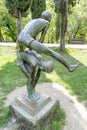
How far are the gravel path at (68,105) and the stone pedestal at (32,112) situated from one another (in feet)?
0.83

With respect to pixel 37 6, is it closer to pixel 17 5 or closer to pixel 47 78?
pixel 17 5

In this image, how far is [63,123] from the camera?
14.3 ft

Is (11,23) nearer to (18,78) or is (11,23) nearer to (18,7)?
(18,7)

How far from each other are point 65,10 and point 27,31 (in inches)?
226

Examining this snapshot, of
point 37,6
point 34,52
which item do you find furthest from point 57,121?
point 37,6

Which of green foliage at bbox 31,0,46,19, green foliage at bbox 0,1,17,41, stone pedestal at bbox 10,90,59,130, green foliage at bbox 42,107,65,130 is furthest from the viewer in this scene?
green foliage at bbox 0,1,17,41

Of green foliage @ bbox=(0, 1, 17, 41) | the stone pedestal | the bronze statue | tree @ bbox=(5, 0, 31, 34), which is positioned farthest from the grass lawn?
green foliage @ bbox=(0, 1, 17, 41)

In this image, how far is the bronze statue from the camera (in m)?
3.63

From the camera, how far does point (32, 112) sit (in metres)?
4.12

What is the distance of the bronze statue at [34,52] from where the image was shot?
143 inches

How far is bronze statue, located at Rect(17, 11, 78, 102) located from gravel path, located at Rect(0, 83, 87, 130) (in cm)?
110

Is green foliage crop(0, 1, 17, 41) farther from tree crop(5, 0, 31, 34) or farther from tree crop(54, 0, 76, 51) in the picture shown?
tree crop(54, 0, 76, 51)

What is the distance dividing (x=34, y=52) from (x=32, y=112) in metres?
1.14

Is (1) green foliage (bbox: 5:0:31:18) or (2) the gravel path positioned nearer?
(2) the gravel path
